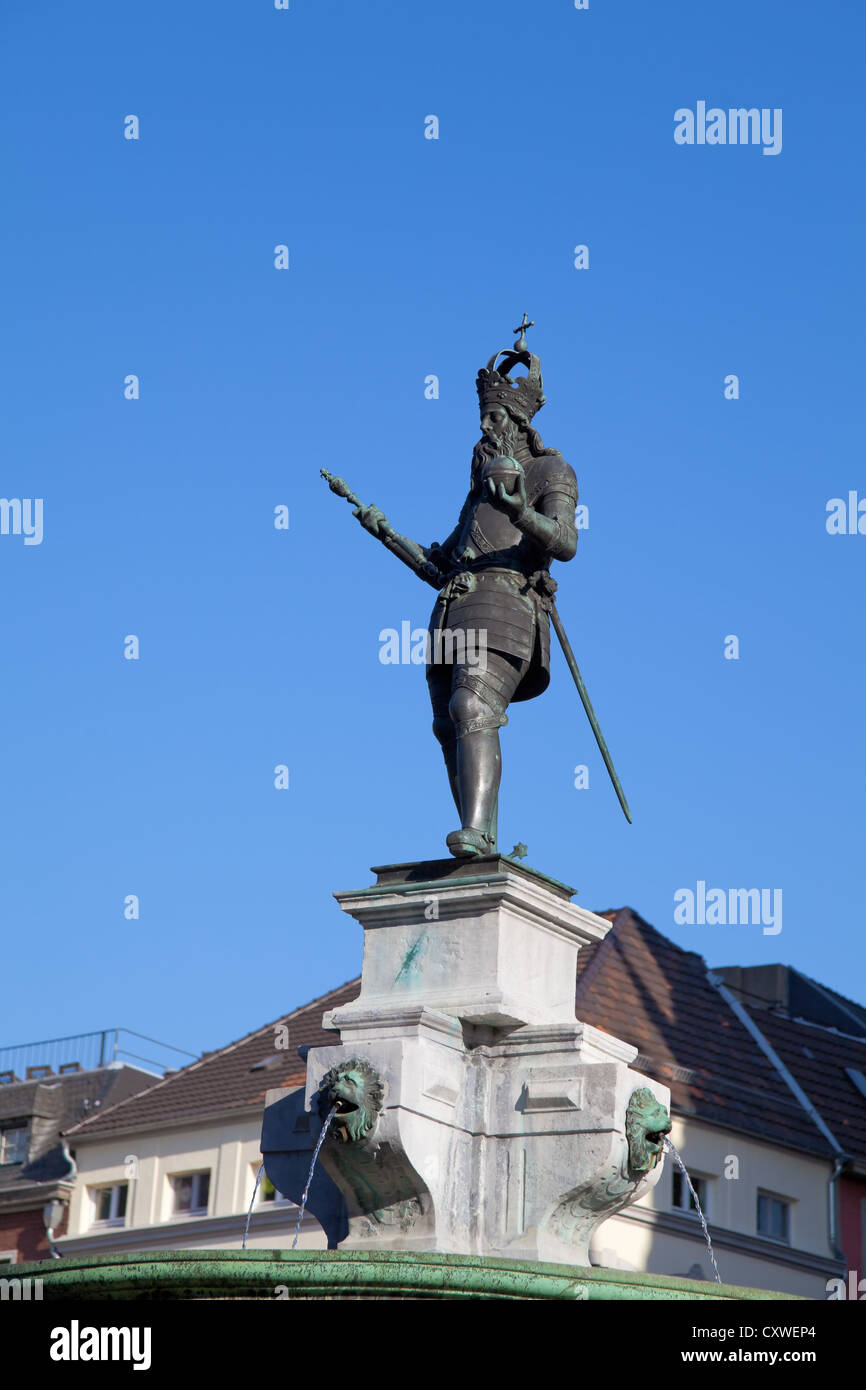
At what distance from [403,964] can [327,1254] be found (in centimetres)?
257

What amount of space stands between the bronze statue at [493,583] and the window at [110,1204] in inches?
1109

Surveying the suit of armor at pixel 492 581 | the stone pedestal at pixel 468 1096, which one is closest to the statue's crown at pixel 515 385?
the suit of armor at pixel 492 581

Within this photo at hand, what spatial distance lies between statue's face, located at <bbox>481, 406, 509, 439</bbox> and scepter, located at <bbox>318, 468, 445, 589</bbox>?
0.84m

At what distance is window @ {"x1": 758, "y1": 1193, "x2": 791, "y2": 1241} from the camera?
3606 centimetres

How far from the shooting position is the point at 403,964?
1191 centimetres

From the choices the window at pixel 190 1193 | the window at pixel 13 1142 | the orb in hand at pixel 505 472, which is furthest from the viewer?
the window at pixel 13 1142

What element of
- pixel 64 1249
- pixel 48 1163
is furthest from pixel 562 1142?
pixel 48 1163

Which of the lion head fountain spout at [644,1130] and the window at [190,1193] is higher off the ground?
the window at [190,1193]

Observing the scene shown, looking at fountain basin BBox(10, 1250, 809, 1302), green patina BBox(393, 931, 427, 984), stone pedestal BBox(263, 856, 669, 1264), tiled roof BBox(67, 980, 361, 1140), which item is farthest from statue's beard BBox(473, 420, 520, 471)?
tiled roof BBox(67, 980, 361, 1140)

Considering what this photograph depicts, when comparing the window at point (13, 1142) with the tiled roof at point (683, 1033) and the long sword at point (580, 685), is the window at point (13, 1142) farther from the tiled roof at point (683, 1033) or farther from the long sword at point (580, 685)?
the long sword at point (580, 685)

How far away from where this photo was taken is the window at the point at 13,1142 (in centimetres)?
4497

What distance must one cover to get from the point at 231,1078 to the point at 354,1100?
28.3 meters

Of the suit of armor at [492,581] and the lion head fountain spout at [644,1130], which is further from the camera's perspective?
the suit of armor at [492,581]
